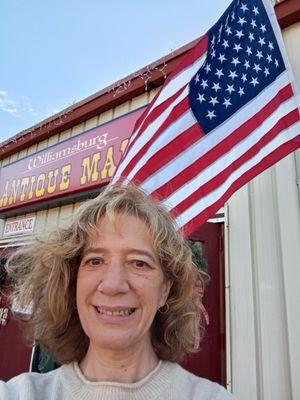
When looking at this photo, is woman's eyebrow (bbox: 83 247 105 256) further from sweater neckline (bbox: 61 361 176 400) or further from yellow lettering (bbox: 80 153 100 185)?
yellow lettering (bbox: 80 153 100 185)

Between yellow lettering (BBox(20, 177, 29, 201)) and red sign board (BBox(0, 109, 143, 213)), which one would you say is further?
yellow lettering (BBox(20, 177, 29, 201))

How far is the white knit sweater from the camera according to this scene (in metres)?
1.09

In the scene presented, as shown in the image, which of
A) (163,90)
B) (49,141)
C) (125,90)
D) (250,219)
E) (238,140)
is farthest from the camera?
(49,141)

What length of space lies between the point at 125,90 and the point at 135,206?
7.81 ft

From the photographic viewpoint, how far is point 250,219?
239 centimetres

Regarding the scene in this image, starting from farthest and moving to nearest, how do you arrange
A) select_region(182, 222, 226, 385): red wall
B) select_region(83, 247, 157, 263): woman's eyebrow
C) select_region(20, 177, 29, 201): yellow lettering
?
select_region(20, 177, 29, 201): yellow lettering
select_region(182, 222, 226, 385): red wall
select_region(83, 247, 157, 263): woman's eyebrow

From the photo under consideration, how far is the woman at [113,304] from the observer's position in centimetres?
114

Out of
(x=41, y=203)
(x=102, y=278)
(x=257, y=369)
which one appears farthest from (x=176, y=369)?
(x=41, y=203)

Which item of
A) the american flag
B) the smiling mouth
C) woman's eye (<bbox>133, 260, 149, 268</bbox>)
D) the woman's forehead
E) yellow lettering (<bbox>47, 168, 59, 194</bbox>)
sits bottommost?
the smiling mouth

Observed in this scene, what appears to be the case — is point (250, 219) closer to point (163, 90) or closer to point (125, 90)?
point (163, 90)

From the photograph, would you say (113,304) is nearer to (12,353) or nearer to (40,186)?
(12,353)

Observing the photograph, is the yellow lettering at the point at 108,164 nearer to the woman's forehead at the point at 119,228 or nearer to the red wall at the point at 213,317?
the red wall at the point at 213,317

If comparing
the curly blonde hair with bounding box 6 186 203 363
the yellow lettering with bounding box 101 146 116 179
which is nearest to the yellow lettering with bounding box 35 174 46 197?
the yellow lettering with bounding box 101 146 116 179

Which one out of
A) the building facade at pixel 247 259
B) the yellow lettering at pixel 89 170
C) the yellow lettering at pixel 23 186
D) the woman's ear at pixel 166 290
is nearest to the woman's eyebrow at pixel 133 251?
the woman's ear at pixel 166 290
